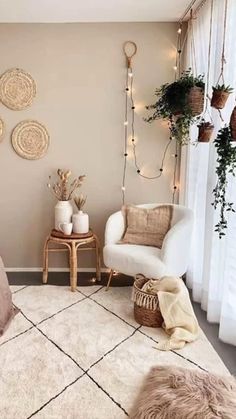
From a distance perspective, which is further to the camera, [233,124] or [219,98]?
[219,98]

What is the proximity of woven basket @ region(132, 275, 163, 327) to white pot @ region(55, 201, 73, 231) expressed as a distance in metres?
1.05

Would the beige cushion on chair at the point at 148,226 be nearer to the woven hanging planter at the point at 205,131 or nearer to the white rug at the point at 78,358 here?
the white rug at the point at 78,358

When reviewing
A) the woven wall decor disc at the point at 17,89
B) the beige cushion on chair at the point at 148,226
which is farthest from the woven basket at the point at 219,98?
the woven wall decor disc at the point at 17,89

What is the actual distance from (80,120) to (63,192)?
2.46ft

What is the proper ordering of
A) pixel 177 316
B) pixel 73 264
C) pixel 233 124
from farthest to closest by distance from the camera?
pixel 73 264 → pixel 177 316 → pixel 233 124

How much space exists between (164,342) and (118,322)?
0.41 metres

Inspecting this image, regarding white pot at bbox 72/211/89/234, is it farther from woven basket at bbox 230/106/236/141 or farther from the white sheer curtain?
woven basket at bbox 230/106/236/141

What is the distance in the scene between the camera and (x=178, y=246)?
2553mm

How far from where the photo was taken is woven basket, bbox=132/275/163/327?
2275 millimetres

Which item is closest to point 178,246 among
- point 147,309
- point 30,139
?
point 147,309

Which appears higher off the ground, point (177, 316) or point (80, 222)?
point (80, 222)

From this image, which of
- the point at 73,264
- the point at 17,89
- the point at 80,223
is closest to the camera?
the point at 73,264

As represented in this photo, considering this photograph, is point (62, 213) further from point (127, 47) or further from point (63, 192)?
point (127, 47)

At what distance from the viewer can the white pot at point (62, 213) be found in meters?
3.02
